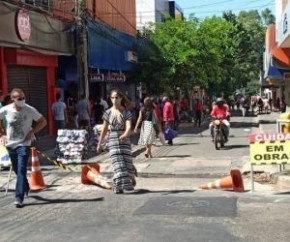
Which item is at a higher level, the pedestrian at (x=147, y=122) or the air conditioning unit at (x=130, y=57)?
the air conditioning unit at (x=130, y=57)

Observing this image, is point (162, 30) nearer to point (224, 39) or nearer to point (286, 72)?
point (224, 39)

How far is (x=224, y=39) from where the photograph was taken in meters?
36.2

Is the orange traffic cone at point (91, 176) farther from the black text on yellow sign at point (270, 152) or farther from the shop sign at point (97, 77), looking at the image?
the shop sign at point (97, 77)

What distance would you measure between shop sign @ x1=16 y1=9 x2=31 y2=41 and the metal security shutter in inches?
60.7

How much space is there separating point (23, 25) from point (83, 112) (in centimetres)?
376

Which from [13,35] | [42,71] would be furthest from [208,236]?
[42,71]

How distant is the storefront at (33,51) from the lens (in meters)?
19.1

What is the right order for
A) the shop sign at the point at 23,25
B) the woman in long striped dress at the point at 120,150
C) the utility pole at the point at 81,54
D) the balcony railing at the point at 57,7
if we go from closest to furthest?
the woman in long striped dress at the point at 120,150 → the shop sign at the point at 23,25 → the utility pole at the point at 81,54 → the balcony railing at the point at 57,7

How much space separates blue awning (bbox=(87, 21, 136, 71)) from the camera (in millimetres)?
26791

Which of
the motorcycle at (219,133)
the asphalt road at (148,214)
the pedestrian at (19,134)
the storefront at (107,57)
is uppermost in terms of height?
the storefront at (107,57)

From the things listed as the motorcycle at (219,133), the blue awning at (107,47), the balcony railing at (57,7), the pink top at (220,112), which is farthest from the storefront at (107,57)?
the motorcycle at (219,133)

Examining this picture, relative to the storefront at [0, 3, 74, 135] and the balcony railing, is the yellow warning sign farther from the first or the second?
the balcony railing

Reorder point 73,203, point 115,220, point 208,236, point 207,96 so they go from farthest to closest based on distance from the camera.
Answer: point 207,96
point 73,203
point 115,220
point 208,236

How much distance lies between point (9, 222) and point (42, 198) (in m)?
2.00
